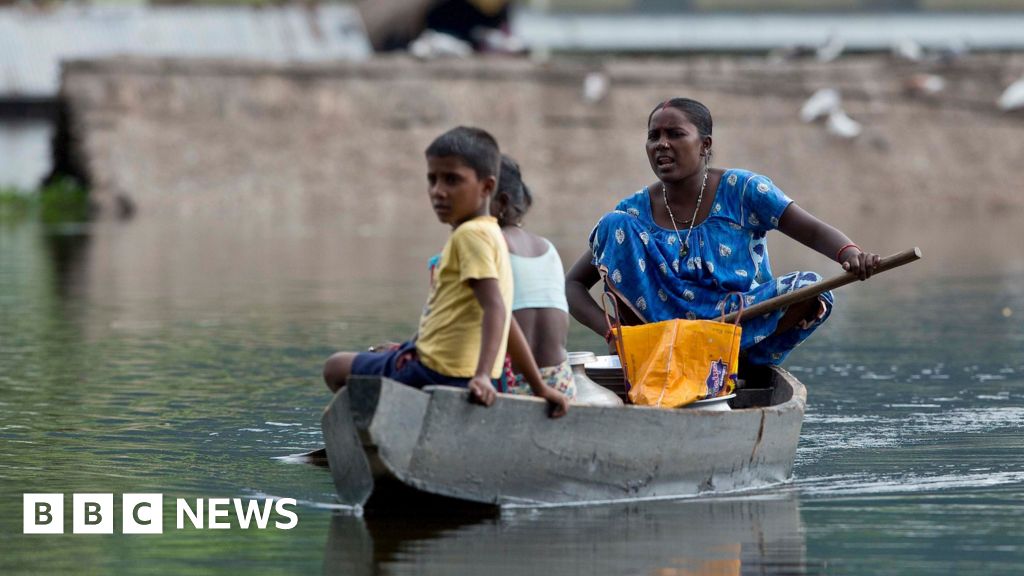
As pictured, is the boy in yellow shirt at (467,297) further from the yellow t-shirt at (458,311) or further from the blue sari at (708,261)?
the blue sari at (708,261)

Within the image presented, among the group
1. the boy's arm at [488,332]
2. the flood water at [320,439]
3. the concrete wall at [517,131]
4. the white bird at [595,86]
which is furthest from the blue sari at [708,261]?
the white bird at [595,86]

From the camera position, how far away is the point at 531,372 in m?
6.21

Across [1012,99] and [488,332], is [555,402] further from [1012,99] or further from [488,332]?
[1012,99]

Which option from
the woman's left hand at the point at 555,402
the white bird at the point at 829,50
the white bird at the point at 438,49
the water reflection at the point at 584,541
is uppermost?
the woman's left hand at the point at 555,402

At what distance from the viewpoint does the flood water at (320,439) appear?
5.69 meters

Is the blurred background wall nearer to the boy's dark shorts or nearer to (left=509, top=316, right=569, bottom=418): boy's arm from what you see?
the boy's dark shorts

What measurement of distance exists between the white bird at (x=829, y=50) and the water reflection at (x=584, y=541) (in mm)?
28068

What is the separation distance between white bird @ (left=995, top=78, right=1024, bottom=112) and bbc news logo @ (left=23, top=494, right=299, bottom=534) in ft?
94.3

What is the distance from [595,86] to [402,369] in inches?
1030

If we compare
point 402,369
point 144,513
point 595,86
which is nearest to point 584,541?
point 402,369

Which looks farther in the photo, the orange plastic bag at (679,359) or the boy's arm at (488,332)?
the orange plastic bag at (679,359)

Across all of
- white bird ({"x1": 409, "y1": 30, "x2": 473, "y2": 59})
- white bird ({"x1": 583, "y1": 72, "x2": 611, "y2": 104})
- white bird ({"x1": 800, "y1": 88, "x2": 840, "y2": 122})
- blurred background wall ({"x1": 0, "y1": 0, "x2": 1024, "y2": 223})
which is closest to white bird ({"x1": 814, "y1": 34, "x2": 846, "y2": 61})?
blurred background wall ({"x1": 0, "y1": 0, "x2": 1024, "y2": 223})

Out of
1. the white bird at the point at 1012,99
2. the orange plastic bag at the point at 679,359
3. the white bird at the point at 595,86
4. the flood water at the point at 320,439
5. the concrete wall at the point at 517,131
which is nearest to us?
the flood water at the point at 320,439

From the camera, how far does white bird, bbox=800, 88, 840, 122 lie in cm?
3250
